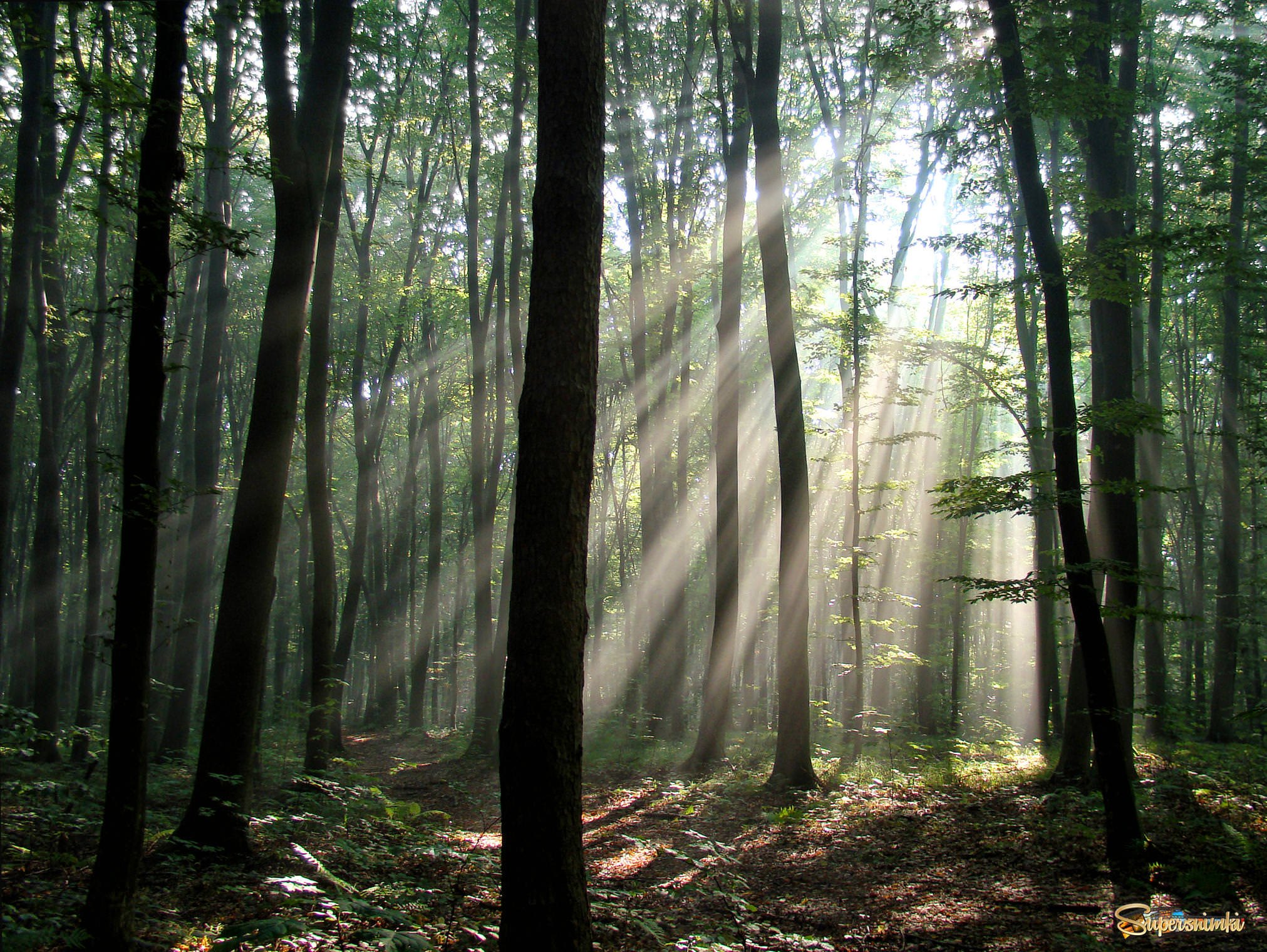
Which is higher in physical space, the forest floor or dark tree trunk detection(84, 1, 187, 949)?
dark tree trunk detection(84, 1, 187, 949)

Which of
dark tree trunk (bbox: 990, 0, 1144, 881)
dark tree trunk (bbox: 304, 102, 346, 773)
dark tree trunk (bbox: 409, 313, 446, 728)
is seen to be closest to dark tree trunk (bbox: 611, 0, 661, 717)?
dark tree trunk (bbox: 409, 313, 446, 728)

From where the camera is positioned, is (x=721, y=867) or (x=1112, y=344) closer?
(x=721, y=867)

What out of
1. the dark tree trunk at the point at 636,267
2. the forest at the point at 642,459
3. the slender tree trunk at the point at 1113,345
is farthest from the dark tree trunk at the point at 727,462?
the slender tree trunk at the point at 1113,345

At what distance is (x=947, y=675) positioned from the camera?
28.9 metres

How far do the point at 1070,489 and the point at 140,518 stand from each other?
734cm

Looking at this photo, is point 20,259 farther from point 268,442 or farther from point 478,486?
point 478,486

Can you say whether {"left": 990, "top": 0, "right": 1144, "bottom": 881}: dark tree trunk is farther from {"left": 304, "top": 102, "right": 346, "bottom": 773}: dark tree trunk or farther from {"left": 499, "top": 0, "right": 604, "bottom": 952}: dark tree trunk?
{"left": 304, "top": 102, "right": 346, "bottom": 773}: dark tree trunk

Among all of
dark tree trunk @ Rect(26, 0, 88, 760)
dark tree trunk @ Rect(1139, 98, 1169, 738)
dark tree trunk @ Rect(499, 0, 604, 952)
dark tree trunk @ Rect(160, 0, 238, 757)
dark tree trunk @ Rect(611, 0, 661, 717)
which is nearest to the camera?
dark tree trunk @ Rect(499, 0, 604, 952)

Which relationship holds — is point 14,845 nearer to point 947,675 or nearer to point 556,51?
point 556,51

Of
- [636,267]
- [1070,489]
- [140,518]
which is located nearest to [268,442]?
[140,518]

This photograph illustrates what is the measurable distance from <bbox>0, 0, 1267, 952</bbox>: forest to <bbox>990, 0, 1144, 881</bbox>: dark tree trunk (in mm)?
44

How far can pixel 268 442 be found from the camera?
6840 millimetres

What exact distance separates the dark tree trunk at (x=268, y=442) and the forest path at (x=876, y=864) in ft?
7.69

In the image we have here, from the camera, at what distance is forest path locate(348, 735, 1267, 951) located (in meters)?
5.10
